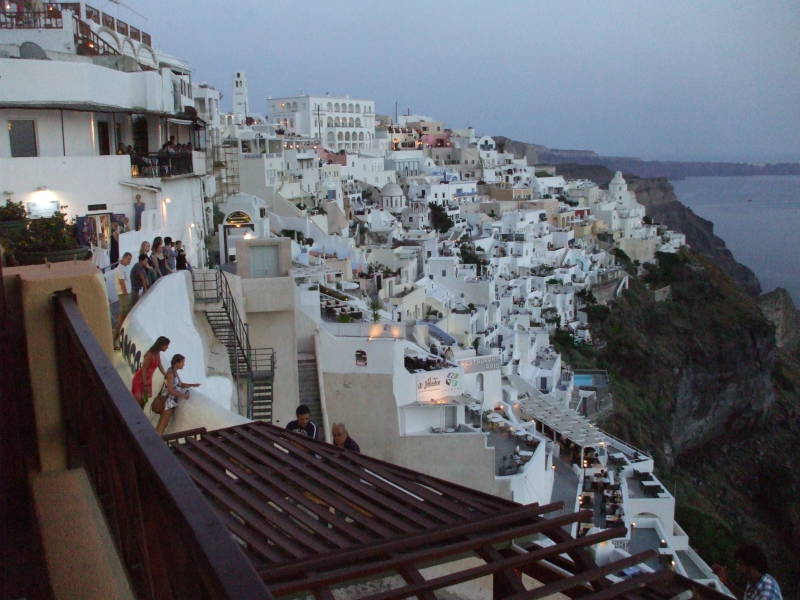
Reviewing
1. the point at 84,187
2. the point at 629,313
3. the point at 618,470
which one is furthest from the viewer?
the point at 629,313

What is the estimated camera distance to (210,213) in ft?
76.9

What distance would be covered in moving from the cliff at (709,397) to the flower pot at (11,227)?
93.5 ft

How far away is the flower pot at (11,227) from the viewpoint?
6746 millimetres

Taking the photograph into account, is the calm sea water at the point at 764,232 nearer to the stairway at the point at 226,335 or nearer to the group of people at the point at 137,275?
the stairway at the point at 226,335

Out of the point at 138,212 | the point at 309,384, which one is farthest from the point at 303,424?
the point at 309,384

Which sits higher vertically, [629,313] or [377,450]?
[377,450]

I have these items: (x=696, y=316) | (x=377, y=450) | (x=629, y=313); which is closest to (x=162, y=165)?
(x=377, y=450)

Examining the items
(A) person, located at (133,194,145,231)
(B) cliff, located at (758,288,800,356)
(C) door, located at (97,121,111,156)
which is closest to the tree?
(B) cliff, located at (758,288,800,356)

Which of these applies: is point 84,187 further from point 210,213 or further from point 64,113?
point 210,213

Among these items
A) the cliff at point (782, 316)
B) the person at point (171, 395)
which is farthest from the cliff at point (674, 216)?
the person at point (171, 395)

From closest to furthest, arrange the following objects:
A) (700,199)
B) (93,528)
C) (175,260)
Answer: (93,528), (175,260), (700,199)

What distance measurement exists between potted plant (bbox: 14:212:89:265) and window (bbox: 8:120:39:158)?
292 inches

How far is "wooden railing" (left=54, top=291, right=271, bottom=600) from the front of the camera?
3.63 ft

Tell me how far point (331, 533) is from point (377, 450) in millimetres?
12847
